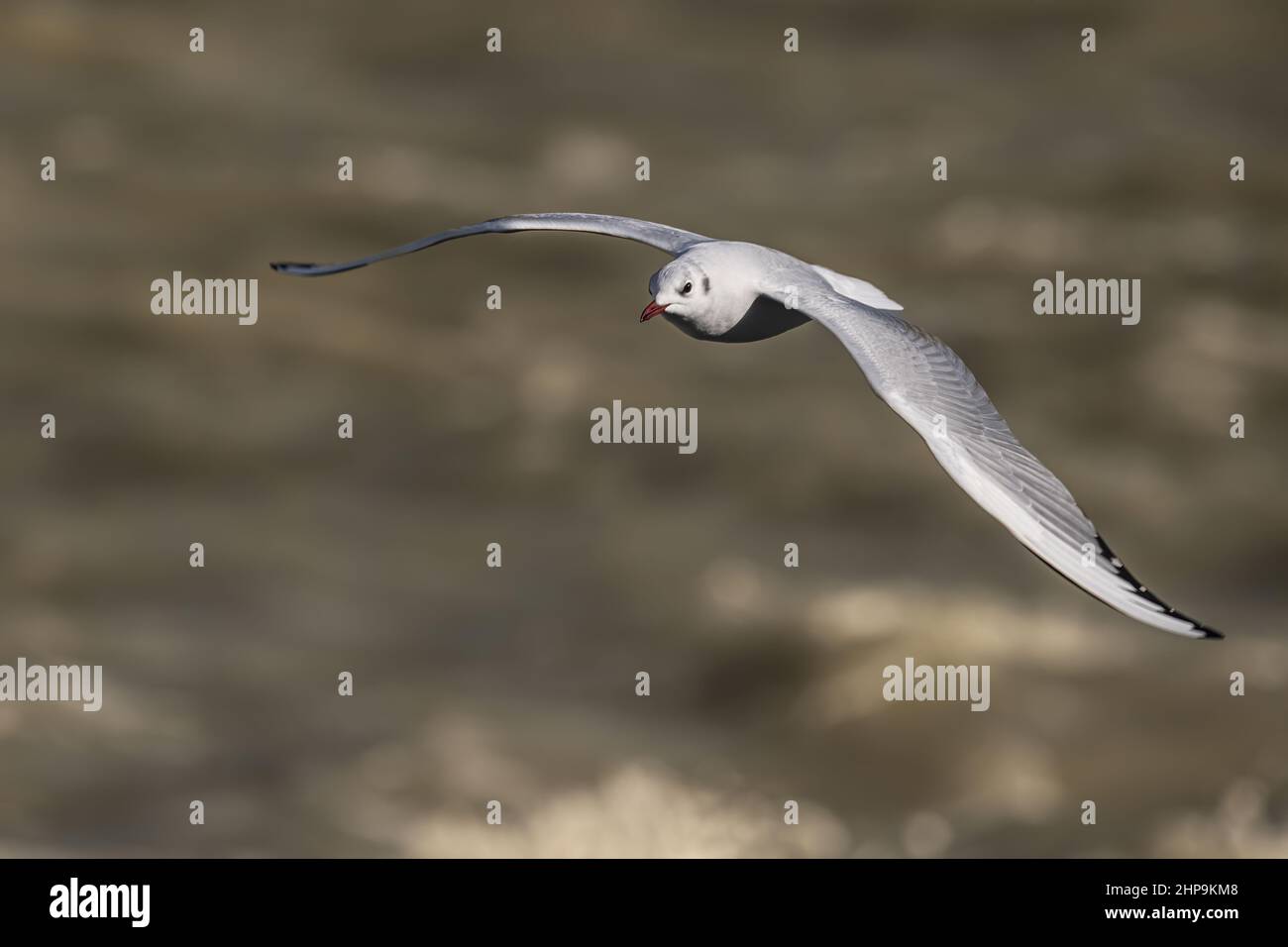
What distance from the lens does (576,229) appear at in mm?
6180

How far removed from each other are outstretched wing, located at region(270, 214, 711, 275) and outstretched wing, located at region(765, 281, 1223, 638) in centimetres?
101

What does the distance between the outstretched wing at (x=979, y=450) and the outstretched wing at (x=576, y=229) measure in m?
1.01

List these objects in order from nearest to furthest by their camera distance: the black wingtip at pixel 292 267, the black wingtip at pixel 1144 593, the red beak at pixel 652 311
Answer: the black wingtip at pixel 1144 593
the red beak at pixel 652 311
the black wingtip at pixel 292 267

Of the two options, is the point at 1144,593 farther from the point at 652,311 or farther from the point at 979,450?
the point at 652,311

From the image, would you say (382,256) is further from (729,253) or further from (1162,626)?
(1162,626)

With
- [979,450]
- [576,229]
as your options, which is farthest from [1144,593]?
[576,229]

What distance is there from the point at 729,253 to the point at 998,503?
153 centimetres

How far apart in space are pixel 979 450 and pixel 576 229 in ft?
6.76

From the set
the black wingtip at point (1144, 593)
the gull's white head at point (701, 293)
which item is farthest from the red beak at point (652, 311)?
the black wingtip at point (1144, 593)

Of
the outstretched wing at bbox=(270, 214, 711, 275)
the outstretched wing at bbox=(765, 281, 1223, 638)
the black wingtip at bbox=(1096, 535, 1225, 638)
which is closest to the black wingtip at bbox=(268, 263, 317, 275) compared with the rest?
the outstretched wing at bbox=(270, 214, 711, 275)

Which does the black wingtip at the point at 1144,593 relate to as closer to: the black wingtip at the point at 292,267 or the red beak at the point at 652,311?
the red beak at the point at 652,311

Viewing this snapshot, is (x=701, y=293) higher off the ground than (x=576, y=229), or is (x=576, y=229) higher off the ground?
(x=576, y=229)

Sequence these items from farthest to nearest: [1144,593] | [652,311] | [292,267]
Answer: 1. [292,267]
2. [652,311]
3. [1144,593]

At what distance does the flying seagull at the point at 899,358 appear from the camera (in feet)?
14.8
